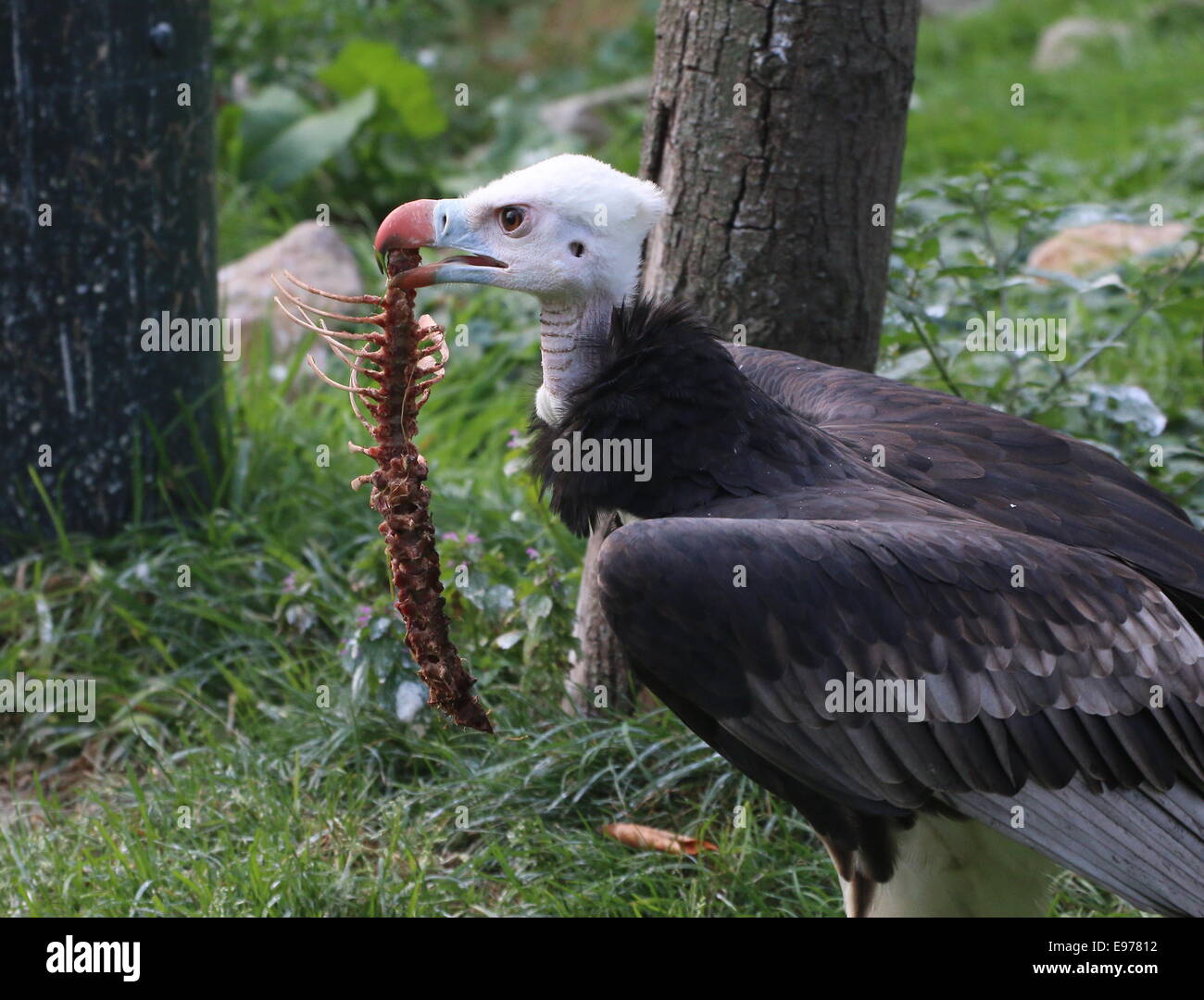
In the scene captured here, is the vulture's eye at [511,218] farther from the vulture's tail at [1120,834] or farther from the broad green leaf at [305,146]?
the broad green leaf at [305,146]

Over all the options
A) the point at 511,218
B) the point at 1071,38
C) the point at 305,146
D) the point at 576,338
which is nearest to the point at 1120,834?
the point at 576,338

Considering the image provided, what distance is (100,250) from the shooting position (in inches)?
168

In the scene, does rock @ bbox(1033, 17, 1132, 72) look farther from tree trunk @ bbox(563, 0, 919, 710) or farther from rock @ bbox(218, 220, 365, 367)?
tree trunk @ bbox(563, 0, 919, 710)

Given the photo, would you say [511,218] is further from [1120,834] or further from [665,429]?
[1120,834]

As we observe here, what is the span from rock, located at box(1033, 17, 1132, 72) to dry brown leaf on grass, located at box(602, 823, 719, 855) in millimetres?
7538

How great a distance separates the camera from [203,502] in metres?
4.62

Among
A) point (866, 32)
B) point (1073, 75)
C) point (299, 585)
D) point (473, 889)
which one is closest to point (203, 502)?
point (299, 585)

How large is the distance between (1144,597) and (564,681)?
1.58 m

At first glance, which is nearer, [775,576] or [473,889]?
[775,576]

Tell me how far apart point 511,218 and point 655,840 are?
4.83 ft

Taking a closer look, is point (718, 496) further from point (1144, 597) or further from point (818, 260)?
Answer: point (818, 260)

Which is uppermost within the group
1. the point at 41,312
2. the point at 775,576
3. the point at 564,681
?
the point at 41,312

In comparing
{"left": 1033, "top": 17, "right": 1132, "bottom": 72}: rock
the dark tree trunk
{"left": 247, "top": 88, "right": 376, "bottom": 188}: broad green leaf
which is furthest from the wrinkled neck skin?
{"left": 1033, "top": 17, "right": 1132, "bottom": 72}: rock

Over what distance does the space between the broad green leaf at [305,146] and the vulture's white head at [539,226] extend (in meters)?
4.25
